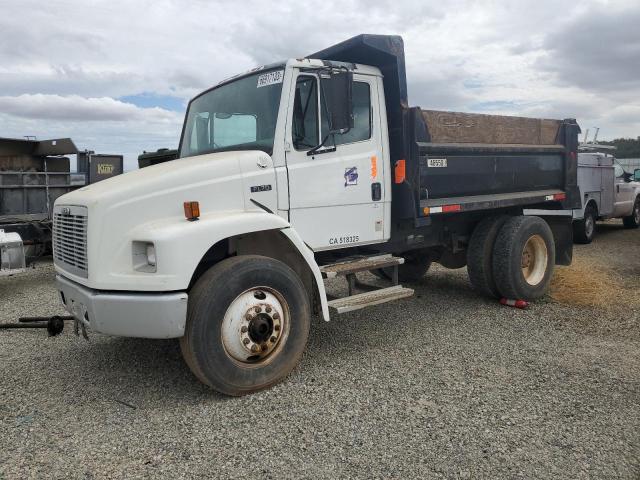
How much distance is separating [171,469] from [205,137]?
10.2ft

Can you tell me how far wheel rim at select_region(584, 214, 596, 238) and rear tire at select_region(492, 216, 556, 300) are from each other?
602 cm

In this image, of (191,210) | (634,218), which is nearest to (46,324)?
(191,210)

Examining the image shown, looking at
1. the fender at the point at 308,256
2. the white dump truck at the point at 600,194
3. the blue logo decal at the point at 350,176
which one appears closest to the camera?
the fender at the point at 308,256

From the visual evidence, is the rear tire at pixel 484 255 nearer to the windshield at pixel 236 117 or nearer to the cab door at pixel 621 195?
the windshield at pixel 236 117

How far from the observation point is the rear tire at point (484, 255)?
21.6 feet

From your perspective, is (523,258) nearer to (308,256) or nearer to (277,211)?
(308,256)

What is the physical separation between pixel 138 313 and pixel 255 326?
86 centimetres

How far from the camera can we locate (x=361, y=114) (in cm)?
503

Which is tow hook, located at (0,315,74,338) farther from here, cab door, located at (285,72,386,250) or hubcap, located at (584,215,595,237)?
hubcap, located at (584,215,595,237)

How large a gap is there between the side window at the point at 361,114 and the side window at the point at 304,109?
20.3 inches

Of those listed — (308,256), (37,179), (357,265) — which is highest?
(37,179)

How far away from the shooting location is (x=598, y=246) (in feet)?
38.9

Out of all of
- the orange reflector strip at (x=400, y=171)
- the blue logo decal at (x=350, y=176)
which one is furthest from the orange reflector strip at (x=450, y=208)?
the blue logo decal at (x=350, y=176)

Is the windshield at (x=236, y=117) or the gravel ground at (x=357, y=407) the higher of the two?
the windshield at (x=236, y=117)
